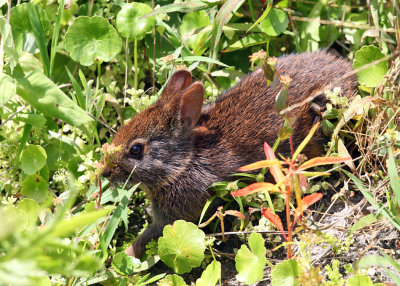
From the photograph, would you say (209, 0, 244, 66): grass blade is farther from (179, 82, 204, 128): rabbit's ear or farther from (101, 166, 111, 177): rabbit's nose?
(101, 166, 111, 177): rabbit's nose

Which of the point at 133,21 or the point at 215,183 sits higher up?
the point at 133,21

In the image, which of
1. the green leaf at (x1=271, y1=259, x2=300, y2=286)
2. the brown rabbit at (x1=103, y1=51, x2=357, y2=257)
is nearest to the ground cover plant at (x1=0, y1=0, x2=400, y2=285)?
the green leaf at (x1=271, y1=259, x2=300, y2=286)

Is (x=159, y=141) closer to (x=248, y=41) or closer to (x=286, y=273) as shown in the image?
(x=248, y=41)

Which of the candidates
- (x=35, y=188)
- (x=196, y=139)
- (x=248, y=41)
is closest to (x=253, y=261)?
(x=196, y=139)

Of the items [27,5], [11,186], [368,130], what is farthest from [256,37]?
[11,186]

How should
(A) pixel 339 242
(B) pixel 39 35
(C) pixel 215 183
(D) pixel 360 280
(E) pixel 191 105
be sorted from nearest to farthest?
(D) pixel 360 280, (A) pixel 339 242, (C) pixel 215 183, (E) pixel 191 105, (B) pixel 39 35

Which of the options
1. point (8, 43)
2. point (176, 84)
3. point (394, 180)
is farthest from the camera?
point (176, 84)
